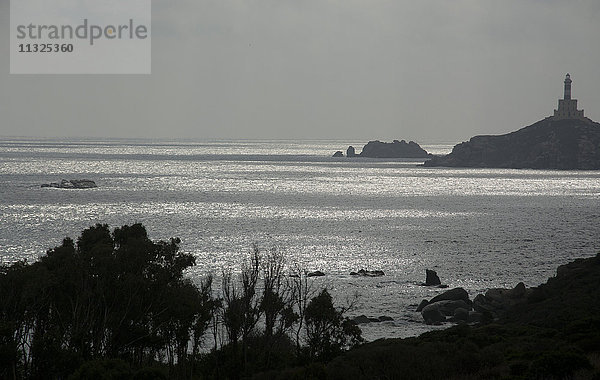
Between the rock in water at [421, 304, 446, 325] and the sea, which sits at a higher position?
the sea

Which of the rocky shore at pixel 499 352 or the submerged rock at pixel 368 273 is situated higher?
the rocky shore at pixel 499 352

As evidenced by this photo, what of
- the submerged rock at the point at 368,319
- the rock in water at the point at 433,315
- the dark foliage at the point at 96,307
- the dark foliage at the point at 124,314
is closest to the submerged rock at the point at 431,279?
the rock in water at the point at 433,315

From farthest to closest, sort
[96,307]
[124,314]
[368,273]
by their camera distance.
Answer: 1. [368,273]
2. [124,314]
3. [96,307]

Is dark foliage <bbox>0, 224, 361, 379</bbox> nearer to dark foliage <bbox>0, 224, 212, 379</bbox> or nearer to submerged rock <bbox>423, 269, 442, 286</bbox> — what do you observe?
dark foliage <bbox>0, 224, 212, 379</bbox>

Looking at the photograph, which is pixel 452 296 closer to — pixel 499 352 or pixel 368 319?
pixel 368 319

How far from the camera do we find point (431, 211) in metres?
160

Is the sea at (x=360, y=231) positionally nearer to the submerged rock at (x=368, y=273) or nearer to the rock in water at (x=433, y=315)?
the rock in water at (x=433, y=315)

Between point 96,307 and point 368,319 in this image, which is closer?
point 96,307

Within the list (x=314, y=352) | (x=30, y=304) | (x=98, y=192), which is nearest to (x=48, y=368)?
(x=30, y=304)

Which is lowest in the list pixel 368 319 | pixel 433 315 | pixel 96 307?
pixel 368 319

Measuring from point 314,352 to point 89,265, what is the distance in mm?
13671

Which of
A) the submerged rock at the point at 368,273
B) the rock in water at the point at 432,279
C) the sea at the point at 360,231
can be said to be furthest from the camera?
the submerged rock at the point at 368,273

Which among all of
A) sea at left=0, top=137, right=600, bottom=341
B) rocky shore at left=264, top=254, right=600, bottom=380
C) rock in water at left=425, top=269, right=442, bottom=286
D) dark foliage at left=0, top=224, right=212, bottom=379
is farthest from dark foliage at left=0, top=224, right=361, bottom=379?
rock in water at left=425, top=269, right=442, bottom=286

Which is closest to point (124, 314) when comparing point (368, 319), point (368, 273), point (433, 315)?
point (368, 319)
